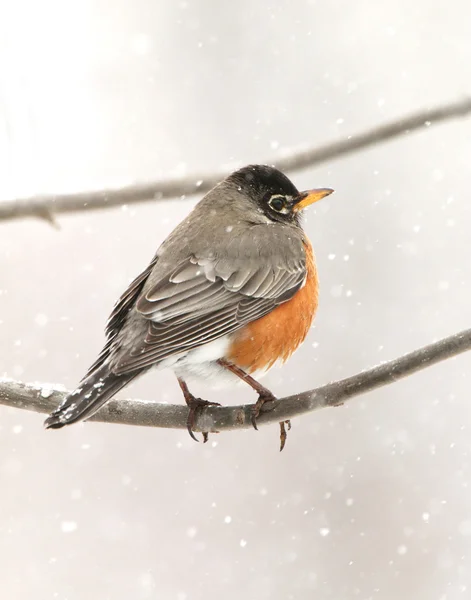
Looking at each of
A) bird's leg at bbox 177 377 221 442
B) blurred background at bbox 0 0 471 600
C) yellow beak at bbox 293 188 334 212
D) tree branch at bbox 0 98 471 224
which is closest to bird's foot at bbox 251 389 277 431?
bird's leg at bbox 177 377 221 442

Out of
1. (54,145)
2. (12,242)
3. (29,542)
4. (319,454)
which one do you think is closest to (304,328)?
(319,454)

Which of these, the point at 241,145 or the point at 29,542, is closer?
the point at 29,542

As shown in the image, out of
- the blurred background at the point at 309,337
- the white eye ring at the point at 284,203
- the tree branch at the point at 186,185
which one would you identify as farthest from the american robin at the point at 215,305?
the blurred background at the point at 309,337

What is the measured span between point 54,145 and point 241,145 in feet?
7.23

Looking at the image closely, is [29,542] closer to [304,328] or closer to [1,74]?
[304,328]

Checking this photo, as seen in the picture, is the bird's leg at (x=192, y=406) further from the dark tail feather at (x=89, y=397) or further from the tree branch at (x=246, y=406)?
the dark tail feather at (x=89, y=397)

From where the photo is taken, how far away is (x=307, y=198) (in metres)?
5.06

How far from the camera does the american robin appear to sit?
152 inches

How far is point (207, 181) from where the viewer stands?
3.35m

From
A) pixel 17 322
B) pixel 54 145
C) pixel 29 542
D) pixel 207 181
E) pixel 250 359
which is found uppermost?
pixel 207 181

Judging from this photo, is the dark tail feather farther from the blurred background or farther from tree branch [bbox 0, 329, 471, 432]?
the blurred background

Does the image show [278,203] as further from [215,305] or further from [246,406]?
[246,406]

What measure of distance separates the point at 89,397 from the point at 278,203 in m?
2.17

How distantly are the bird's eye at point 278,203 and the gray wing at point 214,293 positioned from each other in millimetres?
318
